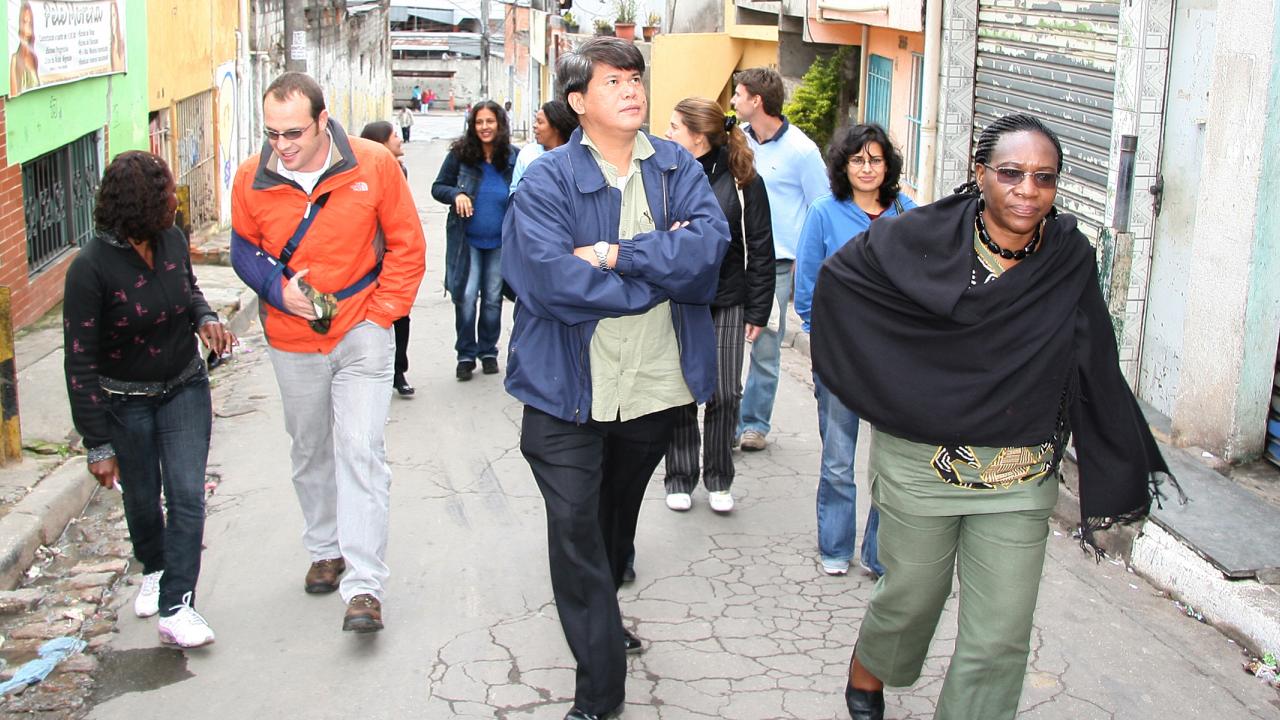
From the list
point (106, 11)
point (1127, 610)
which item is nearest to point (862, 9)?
point (106, 11)

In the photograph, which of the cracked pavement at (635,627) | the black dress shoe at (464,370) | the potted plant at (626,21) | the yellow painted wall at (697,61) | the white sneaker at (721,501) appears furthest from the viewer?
the potted plant at (626,21)

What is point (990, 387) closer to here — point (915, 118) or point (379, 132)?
point (379, 132)

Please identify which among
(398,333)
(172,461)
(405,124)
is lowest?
(405,124)

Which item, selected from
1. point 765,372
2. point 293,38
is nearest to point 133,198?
point 765,372

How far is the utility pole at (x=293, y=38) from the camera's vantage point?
89.7 ft

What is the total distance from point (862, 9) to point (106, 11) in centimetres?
715

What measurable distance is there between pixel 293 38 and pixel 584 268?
2517 centimetres

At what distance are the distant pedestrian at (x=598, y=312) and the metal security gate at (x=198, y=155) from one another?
42.0 ft

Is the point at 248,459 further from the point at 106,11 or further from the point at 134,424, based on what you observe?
the point at 106,11

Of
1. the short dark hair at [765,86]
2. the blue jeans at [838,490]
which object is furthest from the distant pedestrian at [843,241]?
the short dark hair at [765,86]

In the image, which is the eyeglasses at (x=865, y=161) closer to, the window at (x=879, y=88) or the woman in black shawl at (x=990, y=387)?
the woman in black shawl at (x=990, y=387)

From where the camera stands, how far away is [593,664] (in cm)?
413

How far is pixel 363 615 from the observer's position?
16.0 feet

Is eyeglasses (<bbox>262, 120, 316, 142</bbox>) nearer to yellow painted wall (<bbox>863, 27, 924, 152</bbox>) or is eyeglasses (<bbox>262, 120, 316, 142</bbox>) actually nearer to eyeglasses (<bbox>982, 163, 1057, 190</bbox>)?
eyeglasses (<bbox>982, 163, 1057, 190</bbox>)
